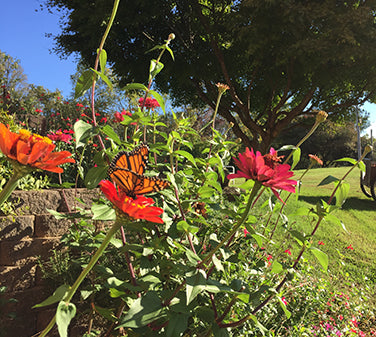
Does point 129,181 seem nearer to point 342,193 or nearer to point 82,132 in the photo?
point 82,132

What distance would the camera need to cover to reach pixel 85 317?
2.06 meters

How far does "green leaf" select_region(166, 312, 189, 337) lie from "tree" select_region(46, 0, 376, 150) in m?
6.57

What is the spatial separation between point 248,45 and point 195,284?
306 inches

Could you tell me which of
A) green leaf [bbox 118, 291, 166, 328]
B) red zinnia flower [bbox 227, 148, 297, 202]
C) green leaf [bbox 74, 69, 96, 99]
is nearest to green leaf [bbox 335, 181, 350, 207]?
red zinnia flower [bbox 227, 148, 297, 202]

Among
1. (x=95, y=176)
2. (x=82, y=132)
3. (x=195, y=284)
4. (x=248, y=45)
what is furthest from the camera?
(x=248, y=45)

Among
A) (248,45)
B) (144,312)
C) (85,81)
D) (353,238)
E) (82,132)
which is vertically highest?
(248,45)

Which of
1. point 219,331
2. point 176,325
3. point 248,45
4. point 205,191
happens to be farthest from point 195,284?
point 248,45

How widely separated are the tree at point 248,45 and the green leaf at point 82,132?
6.28 metres

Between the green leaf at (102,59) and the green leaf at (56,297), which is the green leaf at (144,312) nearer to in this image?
the green leaf at (56,297)

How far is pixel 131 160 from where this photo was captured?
85cm

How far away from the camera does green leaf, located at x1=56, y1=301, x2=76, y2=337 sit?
59 cm

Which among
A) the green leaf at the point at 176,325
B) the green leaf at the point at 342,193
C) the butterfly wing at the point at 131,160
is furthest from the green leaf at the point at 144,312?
the green leaf at the point at 342,193

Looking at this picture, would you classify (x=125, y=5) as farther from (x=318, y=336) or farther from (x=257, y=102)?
(x=318, y=336)

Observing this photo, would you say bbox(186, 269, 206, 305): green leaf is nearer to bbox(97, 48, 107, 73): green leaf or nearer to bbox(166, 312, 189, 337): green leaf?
bbox(166, 312, 189, 337): green leaf
